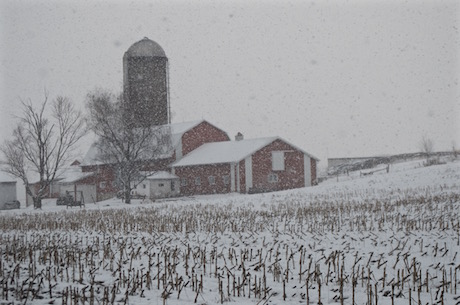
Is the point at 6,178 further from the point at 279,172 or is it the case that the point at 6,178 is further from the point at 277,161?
the point at 279,172

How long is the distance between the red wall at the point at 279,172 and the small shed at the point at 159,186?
6.87 metres

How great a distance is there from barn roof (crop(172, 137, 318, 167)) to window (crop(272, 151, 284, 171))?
1.19 meters

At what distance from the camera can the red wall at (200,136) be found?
154 feet

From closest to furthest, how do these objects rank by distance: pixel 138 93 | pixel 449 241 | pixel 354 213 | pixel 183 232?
pixel 449 241 → pixel 183 232 → pixel 354 213 → pixel 138 93

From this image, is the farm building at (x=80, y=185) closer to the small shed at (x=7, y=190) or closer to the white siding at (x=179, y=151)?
the small shed at (x=7, y=190)

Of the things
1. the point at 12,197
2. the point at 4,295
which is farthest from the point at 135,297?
the point at 12,197

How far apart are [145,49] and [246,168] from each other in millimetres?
16133

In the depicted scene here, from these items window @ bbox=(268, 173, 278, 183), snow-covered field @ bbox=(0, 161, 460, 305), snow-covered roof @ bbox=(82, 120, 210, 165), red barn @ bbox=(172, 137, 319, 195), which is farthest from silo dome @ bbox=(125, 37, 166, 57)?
snow-covered field @ bbox=(0, 161, 460, 305)

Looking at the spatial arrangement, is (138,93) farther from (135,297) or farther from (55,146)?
(135,297)

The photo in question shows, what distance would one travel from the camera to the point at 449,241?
1027 centimetres

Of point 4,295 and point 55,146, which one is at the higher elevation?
point 55,146

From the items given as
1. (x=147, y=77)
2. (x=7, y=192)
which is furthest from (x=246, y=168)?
(x=7, y=192)

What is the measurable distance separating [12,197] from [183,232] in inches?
1426

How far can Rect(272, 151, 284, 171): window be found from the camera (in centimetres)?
4409
